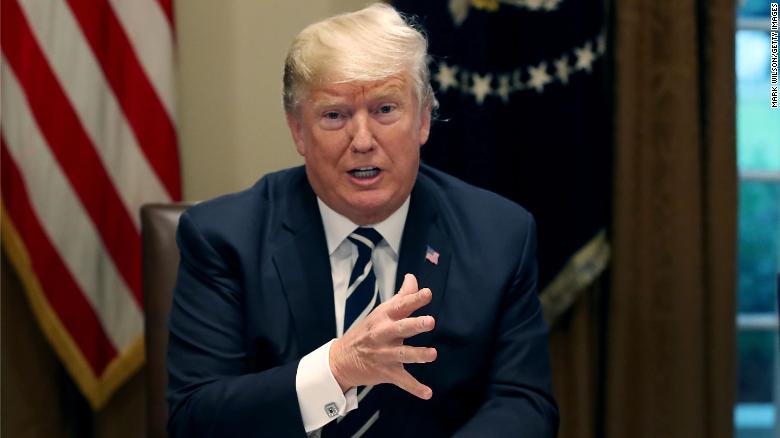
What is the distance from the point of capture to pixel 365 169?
177 cm

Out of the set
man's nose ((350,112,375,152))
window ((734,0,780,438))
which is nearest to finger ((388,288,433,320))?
man's nose ((350,112,375,152))

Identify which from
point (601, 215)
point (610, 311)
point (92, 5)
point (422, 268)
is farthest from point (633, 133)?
point (92, 5)

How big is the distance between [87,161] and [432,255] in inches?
53.6

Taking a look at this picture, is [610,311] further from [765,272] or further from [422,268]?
[422,268]

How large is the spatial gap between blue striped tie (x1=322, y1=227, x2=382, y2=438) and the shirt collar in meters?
0.01

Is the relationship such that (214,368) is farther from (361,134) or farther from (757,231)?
(757,231)

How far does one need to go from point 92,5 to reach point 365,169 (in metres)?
1.37

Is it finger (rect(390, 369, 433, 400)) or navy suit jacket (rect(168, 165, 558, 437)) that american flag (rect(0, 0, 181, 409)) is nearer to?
navy suit jacket (rect(168, 165, 558, 437))

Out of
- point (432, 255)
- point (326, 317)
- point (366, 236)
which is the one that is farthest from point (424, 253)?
point (326, 317)

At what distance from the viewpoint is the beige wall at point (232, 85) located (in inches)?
116

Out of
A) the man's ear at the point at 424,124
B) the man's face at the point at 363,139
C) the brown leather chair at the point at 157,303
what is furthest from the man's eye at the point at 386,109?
the brown leather chair at the point at 157,303

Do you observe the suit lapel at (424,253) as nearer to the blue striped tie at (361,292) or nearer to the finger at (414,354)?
the blue striped tie at (361,292)

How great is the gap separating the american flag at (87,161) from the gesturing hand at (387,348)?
1.38m

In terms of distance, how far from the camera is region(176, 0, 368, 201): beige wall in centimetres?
294
